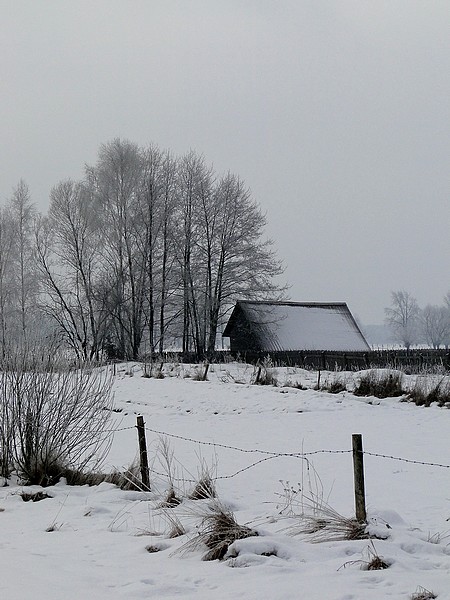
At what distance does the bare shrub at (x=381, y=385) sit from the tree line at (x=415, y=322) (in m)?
82.4

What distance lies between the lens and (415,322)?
12144 centimetres

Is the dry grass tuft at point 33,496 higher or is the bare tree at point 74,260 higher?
the bare tree at point 74,260

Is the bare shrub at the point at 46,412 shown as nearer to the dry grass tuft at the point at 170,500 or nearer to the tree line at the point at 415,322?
the dry grass tuft at the point at 170,500

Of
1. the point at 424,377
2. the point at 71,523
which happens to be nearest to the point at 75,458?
the point at 71,523

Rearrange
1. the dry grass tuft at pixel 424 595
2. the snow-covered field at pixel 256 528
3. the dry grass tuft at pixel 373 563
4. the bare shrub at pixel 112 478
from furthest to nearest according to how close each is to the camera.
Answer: the bare shrub at pixel 112 478 → the dry grass tuft at pixel 373 563 → the snow-covered field at pixel 256 528 → the dry grass tuft at pixel 424 595

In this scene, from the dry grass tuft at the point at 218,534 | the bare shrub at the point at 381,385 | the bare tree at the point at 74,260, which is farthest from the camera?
the bare tree at the point at 74,260

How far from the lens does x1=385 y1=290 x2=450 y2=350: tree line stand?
341 ft

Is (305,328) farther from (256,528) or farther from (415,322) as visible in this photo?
(415,322)

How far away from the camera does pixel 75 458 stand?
32.5 feet

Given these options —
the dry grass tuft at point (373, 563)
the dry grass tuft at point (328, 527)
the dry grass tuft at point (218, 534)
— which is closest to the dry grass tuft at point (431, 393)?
the dry grass tuft at point (328, 527)

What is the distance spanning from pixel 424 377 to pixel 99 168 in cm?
2431

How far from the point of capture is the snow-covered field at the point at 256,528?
4766 mm

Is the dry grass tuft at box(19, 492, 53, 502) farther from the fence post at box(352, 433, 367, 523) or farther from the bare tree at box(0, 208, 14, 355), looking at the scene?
the bare tree at box(0, 208, 14, 355)

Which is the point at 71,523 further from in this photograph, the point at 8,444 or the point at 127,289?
the point at 127,289
